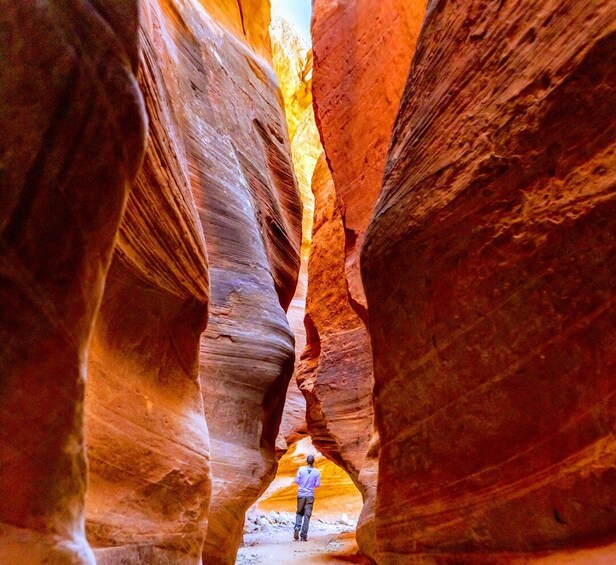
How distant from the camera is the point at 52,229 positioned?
3.46ft

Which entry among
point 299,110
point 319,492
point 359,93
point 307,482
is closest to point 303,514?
point 307,482

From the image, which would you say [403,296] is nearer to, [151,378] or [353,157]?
[151,378]

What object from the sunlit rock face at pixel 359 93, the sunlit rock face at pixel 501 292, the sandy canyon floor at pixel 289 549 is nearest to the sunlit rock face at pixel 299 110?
the sandy canyon floor at pixel 289 549

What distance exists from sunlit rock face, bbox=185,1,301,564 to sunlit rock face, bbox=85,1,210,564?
5.84ft

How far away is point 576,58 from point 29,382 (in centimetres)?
194

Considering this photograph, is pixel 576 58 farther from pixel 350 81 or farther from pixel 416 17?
pixel 350 81

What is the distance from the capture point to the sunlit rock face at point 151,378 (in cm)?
226

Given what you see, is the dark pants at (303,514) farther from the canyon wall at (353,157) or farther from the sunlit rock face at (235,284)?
the sunlit rock face at (235,284)

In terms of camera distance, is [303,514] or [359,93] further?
[303,514]

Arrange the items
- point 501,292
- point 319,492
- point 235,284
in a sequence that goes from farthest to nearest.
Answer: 1. point 319,492
2. point 235,284
3. point 501,292

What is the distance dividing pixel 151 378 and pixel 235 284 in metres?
2.59

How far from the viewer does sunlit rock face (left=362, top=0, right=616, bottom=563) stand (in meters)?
1.78

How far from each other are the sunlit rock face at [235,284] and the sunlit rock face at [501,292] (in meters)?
2.28

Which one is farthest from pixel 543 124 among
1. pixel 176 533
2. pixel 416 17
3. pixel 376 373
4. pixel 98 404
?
pixel 416 17
